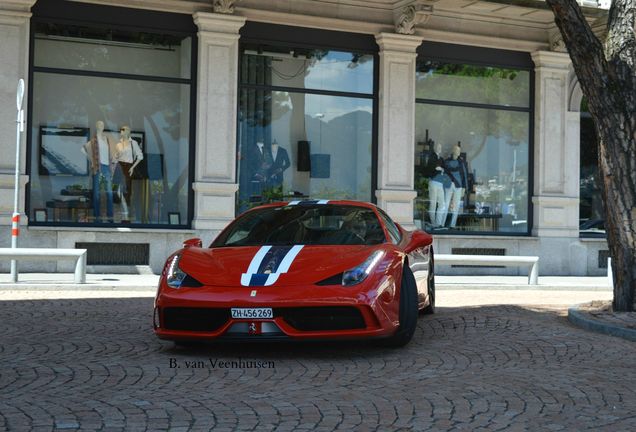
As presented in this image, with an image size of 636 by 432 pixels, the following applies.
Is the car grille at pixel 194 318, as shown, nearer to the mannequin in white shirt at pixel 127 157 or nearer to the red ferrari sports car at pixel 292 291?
the red ferrari sports car at pixel 292 291

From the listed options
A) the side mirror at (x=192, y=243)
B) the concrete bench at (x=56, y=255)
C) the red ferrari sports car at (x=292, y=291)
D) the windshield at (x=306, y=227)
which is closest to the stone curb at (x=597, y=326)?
the red ferrari sports car at (x=292, y=291)

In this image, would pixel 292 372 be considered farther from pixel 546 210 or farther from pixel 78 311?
pixel 546 210

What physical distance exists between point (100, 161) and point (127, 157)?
0.51 metres

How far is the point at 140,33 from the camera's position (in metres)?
17.6

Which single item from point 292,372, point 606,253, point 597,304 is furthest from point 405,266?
point 606,253

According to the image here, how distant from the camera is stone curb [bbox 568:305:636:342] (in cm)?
916

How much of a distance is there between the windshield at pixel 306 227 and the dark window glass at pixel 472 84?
36.5 ft

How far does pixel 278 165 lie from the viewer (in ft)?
61.3

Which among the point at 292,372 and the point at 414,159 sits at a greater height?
the point at 414,159

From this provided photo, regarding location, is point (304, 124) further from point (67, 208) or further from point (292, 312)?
point (292, 312)

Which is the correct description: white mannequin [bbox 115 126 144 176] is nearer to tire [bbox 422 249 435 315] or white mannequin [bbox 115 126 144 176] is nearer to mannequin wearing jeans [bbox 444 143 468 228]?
mannequin wearing jeans [bbox 444 143 468 228]

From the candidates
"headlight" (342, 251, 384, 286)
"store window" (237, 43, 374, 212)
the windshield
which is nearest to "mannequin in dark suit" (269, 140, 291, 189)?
"store window" (237, 43, 374, 212)

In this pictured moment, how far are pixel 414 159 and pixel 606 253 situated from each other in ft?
16.1

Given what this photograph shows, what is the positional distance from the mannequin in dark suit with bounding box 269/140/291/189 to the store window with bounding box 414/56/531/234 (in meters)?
2.84
